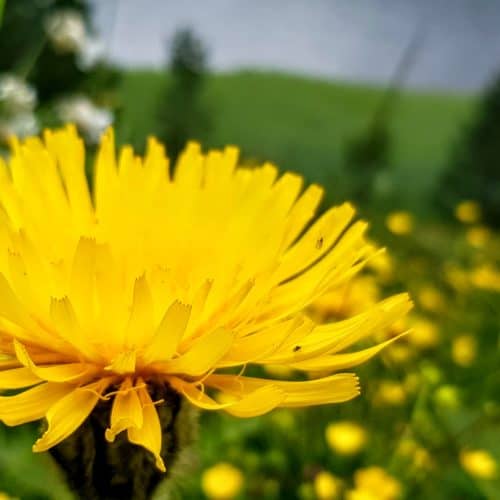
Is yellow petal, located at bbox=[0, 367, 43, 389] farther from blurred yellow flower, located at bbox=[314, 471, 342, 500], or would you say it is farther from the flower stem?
blurred yellow flower, located at bbox=[314, 471, 342, 500]

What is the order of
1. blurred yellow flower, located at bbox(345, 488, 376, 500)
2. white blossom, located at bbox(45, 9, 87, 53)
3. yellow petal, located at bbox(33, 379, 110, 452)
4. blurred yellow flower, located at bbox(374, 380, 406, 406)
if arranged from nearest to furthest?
yellow petal, located at bbox(33, 379, 110, 452) < blurred yellow flower, located at bbox(345, 488, 376, 500) < blurred yellow flower, located at bbox(374, 380, 406, 406) < white blossom, located at bbox(45, 9, 87, 53)

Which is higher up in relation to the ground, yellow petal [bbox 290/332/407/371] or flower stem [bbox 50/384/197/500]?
yellow petal [bbox 290/332/407/371]

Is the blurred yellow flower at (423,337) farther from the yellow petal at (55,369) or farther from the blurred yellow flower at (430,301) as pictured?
the yellow petal at (55,369)

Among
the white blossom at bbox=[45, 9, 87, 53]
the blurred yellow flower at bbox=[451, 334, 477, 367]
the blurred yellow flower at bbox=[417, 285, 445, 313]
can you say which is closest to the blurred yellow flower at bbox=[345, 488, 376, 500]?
the blurred yellow flower at bbox=[451, 334, 477, 367]

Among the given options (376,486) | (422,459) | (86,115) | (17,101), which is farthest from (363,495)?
(86,115)

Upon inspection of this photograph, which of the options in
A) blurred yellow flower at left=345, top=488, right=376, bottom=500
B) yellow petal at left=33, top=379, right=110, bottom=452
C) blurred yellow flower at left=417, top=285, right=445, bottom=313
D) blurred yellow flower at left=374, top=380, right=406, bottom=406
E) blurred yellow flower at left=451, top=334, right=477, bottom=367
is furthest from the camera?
blurred yellow flower at left=417, top=285, right=445, bottom=313

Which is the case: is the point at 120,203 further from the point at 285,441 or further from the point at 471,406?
the point at 285,441

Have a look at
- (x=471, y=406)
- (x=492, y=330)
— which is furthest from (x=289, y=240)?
(x=492, y=330)
